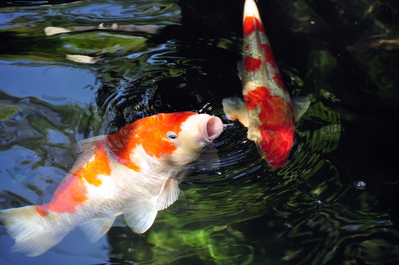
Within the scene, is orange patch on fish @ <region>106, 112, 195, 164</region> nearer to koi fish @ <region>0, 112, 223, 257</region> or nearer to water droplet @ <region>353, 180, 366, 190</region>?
koi fish @ <region>0, 112, 223, 257</region>

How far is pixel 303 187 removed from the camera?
2305 mm

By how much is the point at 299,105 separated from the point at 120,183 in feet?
4.06

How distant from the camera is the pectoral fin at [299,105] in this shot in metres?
2.55

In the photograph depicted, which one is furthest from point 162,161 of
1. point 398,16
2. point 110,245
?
point 398,16

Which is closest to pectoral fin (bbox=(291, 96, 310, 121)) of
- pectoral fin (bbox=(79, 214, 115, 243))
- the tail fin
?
pectoral fin (bbox=(79, 214, 115, 243))

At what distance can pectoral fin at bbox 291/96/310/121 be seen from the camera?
8.35 ft

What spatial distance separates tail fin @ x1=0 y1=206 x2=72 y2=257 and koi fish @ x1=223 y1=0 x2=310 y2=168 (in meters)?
1.19

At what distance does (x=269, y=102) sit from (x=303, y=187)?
0.57 metres

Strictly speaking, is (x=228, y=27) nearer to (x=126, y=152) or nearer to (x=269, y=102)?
(x=269, y=102)

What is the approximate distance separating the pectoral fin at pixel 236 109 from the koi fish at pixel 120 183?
0.44 meters

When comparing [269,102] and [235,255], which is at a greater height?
[269,102]

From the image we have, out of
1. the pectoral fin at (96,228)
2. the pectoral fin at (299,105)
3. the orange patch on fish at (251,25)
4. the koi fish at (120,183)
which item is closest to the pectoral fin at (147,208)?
the koi fish at (120,183)

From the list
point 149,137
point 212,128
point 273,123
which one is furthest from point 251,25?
point 149,137

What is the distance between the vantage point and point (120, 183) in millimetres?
2109
